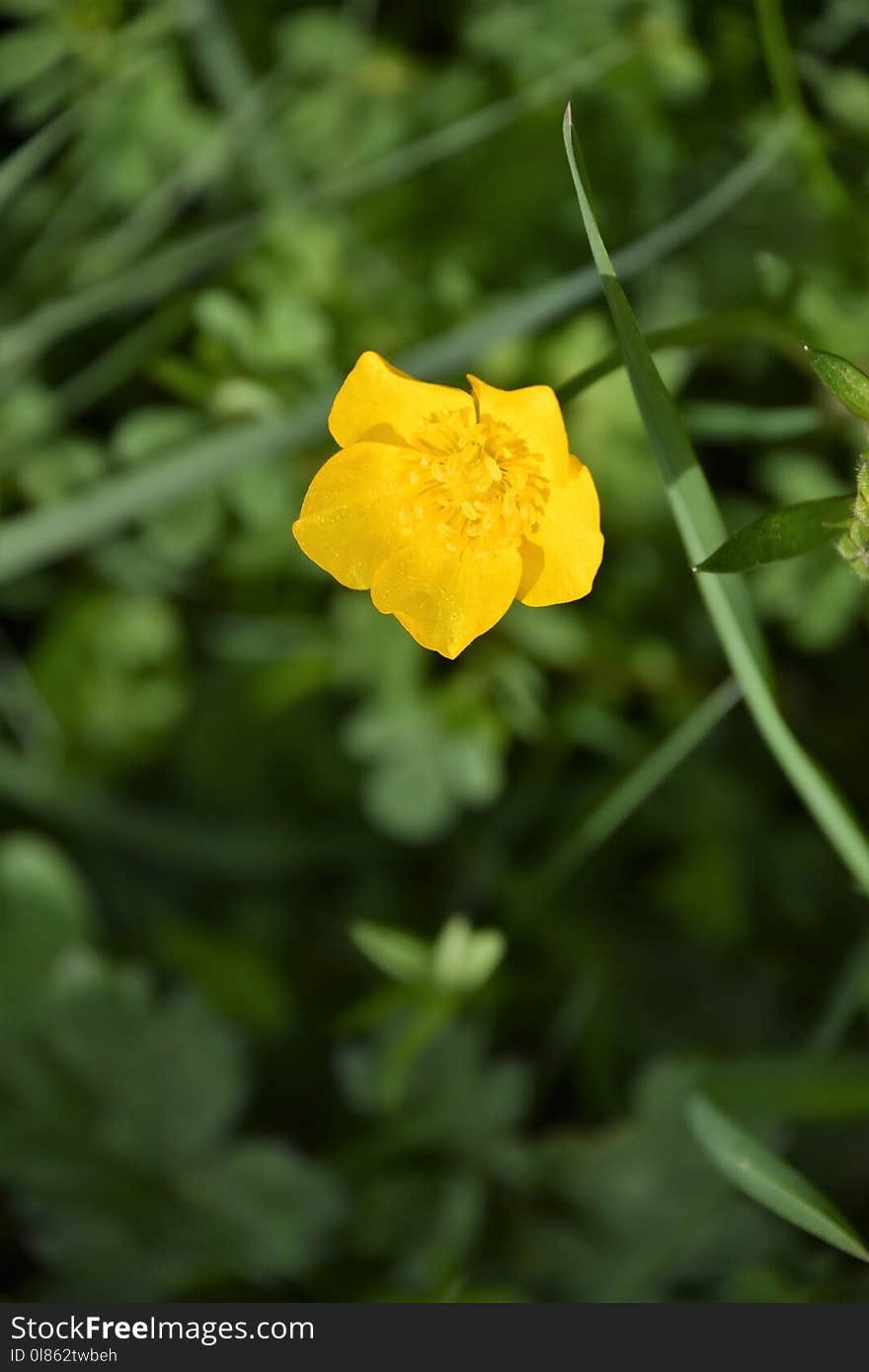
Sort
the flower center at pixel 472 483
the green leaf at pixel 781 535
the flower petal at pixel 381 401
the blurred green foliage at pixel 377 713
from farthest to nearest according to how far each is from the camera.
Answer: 1. the blurred green foliage at pixel 377 713
2. the flower center at pixel 472 483
3. the flower petal at pixel 381 401
4. the green leaf at pixel 781 535

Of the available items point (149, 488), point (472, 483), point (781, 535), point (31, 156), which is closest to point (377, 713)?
point (149, 488)

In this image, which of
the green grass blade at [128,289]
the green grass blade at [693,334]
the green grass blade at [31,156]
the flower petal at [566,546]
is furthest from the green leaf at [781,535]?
the green grass blade at [31,156]

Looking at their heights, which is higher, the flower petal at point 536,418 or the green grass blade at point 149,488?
the flower petal at point 536,418

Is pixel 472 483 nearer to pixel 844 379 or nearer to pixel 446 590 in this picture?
pixel 446 590

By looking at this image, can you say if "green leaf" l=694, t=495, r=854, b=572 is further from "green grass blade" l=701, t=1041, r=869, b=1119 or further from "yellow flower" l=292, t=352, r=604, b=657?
"green grass blade" l=701, t=1041, r=869, b=1119

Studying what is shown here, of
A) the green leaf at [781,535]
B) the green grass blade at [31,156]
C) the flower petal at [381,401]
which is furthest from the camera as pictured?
the green grass blade at [31,156]

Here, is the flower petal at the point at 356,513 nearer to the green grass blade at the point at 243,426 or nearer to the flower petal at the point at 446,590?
the flower petal at the point at 446,590

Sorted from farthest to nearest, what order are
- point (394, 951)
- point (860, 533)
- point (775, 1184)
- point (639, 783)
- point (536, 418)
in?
point (639, 783)
point (394, 951)
point (775, 1184)
point (536, 418)
point (860, 533)
